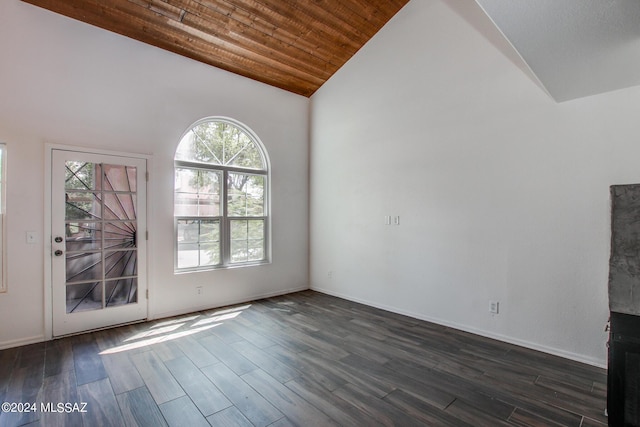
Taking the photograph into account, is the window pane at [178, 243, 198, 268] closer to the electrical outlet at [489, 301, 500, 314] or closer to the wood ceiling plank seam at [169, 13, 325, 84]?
the wood ceiling plank seam at [169, 13, 325, 84]

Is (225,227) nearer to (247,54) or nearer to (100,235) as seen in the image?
(100,235)

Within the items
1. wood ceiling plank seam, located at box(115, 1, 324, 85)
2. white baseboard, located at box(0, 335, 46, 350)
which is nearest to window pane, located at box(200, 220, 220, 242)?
white baseboard, located at box(0, 335, 46, 350)

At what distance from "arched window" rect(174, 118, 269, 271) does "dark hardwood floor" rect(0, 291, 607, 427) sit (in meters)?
1.17

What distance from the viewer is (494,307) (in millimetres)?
3281

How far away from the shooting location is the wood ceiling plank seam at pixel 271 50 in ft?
12.0

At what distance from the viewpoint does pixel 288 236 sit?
5215 millimetres

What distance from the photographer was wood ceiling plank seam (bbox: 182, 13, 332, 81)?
3.67 m

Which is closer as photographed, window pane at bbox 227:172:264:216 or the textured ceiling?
the textured ceiling

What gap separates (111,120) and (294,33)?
2500 millimetres

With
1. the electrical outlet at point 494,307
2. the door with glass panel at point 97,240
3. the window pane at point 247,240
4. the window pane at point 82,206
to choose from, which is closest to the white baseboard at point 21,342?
the door with glass panel at point 97,240

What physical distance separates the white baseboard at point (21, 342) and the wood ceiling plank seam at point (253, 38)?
375 cm

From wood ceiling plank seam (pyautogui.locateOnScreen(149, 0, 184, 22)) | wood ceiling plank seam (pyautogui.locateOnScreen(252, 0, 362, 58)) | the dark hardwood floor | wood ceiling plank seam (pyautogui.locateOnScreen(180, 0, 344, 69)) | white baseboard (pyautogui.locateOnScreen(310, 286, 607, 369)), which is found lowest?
the dark hardwood floor

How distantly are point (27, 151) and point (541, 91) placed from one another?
201 inches

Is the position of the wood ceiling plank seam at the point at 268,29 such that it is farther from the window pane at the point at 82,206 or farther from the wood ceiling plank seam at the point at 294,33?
the window pane at the point at 82,206
